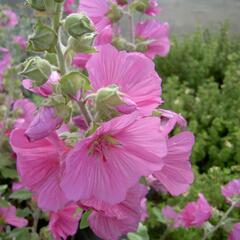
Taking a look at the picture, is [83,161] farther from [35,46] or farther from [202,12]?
[202,12]

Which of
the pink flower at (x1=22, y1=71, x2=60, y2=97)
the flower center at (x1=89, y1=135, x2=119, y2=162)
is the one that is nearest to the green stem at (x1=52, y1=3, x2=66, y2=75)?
the pink flower at (x1=22, y1=71, x2=60, y2=97)

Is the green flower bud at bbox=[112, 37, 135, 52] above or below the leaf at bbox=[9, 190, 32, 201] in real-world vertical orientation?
above

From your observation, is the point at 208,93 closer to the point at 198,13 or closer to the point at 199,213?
the point at 199,213

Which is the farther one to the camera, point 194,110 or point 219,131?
point 194,110

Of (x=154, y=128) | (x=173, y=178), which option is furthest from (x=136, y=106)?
(x=173, y=178)

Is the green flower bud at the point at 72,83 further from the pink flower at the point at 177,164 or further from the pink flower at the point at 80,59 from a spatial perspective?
the pink flower at the point at 80,59

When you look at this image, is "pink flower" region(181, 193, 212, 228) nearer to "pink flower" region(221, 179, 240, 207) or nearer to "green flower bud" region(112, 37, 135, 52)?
"pink flower" region(221, 179, 240, 207)
